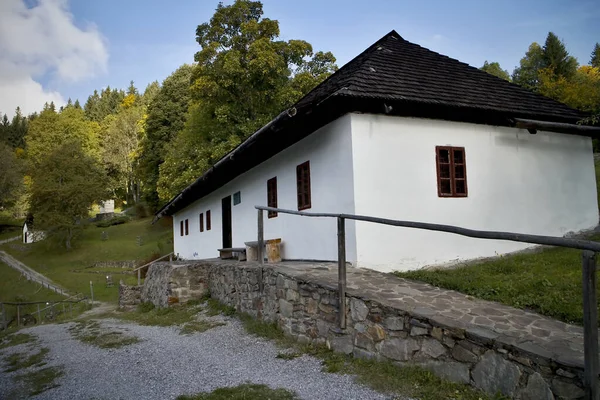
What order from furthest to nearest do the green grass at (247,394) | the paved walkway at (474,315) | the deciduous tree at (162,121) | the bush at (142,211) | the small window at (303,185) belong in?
the bush at (142,211)
the deciduous tree at (162,121)
the small window at (303,185)
the green grass at (247,394)
the paved walkway at (474,315)

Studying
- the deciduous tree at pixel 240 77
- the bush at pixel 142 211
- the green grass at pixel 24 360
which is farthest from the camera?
the bush at pixel 142 211

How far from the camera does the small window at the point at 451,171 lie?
320 inches

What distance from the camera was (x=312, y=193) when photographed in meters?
8.82

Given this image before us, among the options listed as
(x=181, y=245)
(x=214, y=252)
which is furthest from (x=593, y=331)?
(x=181, y=245)

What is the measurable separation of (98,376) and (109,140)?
50976 millimetres

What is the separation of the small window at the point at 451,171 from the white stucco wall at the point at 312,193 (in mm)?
1916

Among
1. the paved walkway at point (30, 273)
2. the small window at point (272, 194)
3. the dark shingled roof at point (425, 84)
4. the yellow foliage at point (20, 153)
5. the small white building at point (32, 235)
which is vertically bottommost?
the paved walkway at point (30, 273)


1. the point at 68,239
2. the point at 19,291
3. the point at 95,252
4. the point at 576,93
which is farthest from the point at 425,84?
the point at 68,239

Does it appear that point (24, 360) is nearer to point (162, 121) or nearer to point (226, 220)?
point (226, 220)

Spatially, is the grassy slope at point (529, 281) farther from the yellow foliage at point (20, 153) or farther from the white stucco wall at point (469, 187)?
the yellow foliage at point (20, 153)

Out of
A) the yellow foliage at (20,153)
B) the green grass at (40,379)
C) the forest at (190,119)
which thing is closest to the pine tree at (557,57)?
the forest at (190,119)

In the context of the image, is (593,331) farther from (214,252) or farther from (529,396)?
(214,252)

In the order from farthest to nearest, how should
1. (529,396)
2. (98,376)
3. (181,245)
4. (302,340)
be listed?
1. (181,245)
2. (302,340)
3. (98,376)
4. (529,396)

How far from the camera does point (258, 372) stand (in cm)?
483
